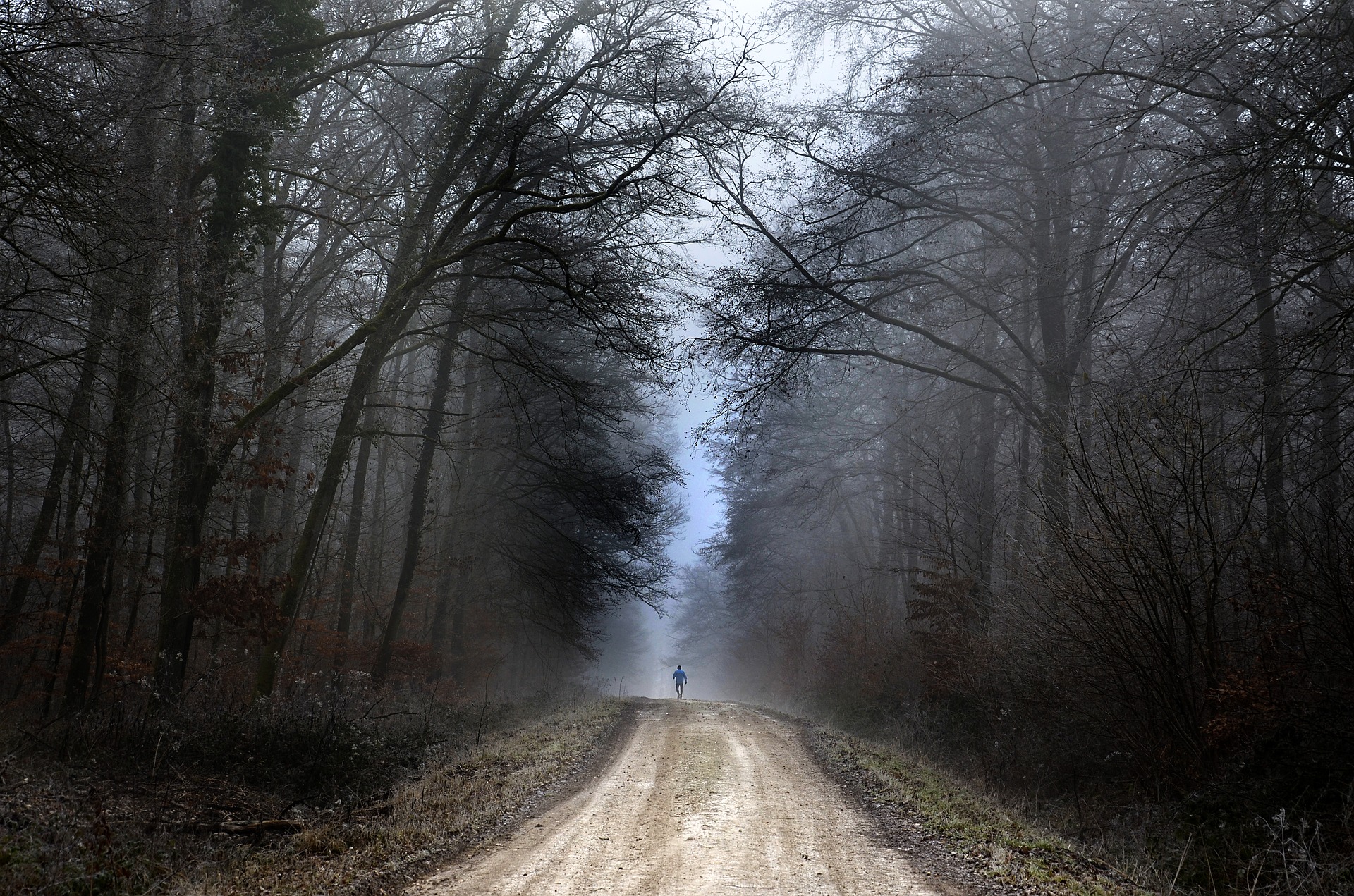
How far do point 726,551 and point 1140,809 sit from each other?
67.8ft

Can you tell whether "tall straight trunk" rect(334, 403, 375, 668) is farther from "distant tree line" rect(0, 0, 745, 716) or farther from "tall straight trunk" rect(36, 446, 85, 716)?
"tall straight trunk" rect(36, 446, 85, 716)

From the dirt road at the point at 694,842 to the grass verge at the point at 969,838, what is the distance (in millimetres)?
308

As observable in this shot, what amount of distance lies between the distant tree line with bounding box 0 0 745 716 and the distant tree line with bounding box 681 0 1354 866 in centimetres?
238

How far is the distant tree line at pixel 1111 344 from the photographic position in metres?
6.89

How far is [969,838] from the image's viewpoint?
6.94 metres

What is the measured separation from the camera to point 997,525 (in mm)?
14805

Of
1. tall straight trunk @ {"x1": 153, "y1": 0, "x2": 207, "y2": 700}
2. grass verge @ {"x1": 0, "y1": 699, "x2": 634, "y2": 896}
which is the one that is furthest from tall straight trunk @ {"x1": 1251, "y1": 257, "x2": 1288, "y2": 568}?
tall straight trunk @ {"x1": 153, "y1": 0, "x2": 207, "y2": 700}

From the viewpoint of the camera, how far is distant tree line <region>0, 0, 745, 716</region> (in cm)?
716

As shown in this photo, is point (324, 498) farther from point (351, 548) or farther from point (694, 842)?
point (694, 842)

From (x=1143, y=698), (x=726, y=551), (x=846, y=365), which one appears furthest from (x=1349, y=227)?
(x=726, y=551)

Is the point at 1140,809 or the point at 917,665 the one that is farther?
the point at 917,665

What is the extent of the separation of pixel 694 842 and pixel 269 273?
1480cm

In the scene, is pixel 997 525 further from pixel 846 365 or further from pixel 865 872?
pixel 865 872

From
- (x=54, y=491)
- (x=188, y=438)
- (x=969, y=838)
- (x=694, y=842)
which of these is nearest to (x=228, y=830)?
(x=694, y=842)
